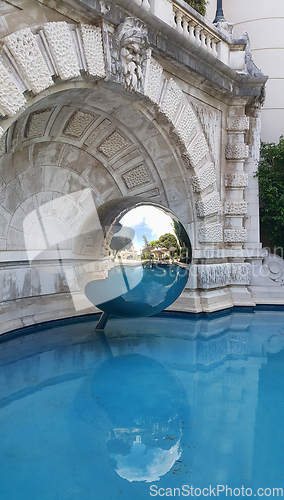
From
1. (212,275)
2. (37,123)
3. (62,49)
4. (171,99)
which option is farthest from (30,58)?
(212,275)

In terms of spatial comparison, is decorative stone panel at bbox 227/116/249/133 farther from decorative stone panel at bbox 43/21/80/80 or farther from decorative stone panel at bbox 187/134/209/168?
decorative stone panel at bbox 43/21/80/80

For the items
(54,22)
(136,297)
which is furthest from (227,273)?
(54,22)

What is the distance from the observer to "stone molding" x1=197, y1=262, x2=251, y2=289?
6.57 meters

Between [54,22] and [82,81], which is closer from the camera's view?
[54,22]

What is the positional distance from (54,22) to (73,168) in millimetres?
2364

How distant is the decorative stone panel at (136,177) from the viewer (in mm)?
6508

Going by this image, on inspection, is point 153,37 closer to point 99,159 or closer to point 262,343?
point 99,159

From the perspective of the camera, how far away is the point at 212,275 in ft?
21.9

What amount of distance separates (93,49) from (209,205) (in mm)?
3351

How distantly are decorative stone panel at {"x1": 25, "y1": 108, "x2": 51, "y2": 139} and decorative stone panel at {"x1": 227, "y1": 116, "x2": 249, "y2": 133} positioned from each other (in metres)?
3.88

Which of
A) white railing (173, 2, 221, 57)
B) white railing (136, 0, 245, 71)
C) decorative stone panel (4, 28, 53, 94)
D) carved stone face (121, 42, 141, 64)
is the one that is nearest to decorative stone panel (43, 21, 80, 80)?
decorative stone panel (4, 28, 53, 94)

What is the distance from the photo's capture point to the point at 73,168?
599 cm

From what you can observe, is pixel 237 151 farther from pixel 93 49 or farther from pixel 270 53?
pixel 270 53

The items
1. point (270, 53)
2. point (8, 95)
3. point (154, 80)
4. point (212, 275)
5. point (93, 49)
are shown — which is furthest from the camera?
point (270, 53)
